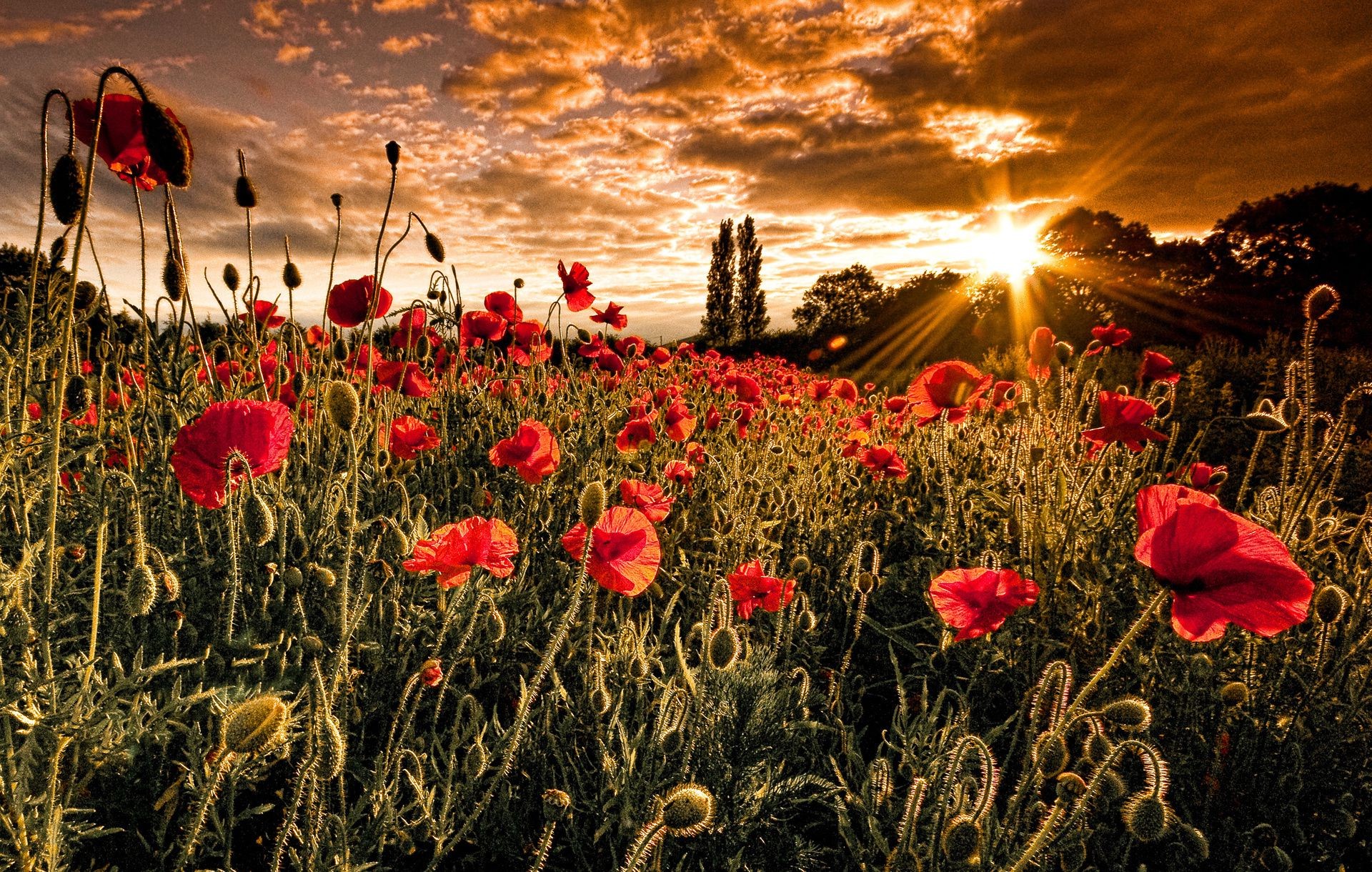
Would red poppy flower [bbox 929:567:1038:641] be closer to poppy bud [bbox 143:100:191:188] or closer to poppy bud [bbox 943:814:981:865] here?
poppy bud [bbox 943:814:981:865]

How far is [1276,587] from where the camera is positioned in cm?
111

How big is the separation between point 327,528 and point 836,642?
1.90 metres

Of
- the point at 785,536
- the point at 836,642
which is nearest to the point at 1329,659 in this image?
the point at 836,642

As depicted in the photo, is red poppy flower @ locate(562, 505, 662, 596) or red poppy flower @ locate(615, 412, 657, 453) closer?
red poppy flower @ locate(562, 505, 662, 596)

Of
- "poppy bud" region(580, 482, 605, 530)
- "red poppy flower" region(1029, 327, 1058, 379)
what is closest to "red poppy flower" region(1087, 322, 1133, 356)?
"red poppy flower" region(1029, 327, 1058, 379)

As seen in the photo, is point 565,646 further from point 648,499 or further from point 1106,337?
point 1106,337

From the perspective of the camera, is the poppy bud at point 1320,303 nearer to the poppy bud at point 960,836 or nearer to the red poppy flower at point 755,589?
the red poppy flower at point 755,589

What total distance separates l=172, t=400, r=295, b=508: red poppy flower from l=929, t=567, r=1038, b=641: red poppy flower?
1.63 metres

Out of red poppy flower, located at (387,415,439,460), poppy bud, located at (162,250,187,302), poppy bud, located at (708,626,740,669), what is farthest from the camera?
red poppy flower, located at (387,415,439,460)

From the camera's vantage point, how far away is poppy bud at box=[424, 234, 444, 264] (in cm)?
219

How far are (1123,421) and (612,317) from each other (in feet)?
9.84

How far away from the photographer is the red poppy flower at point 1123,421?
6.79 ft

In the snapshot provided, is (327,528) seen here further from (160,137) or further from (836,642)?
(836,642)

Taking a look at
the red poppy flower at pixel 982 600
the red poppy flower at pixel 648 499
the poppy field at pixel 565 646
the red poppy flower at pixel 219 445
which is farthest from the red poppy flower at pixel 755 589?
the red poppy flower at pixel 219 445
